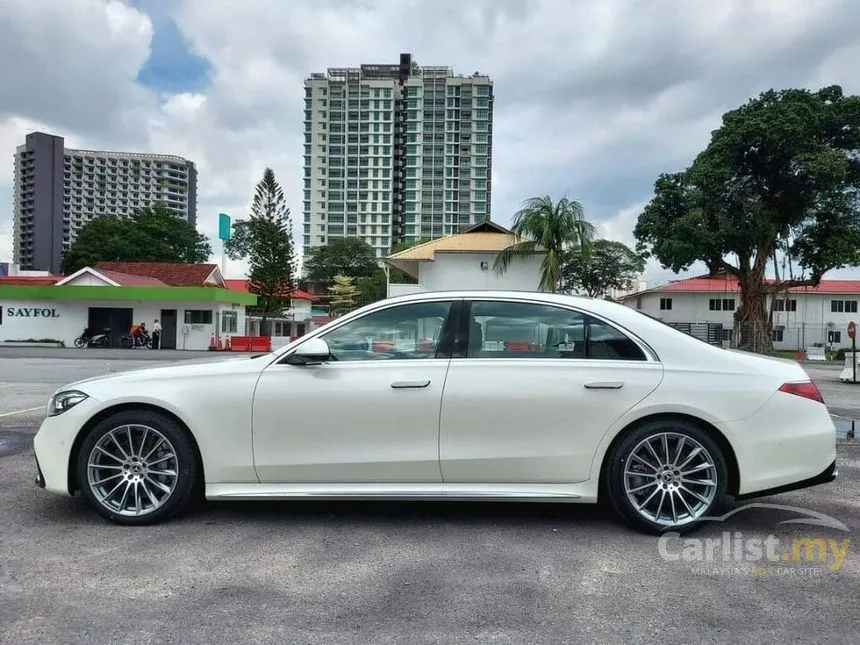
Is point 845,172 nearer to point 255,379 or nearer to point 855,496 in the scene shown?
point 855,496

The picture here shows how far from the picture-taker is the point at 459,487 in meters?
3.98

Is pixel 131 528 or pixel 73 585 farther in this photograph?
pixel 131 528

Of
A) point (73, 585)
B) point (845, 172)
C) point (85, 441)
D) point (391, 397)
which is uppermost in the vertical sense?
point (845, 172)

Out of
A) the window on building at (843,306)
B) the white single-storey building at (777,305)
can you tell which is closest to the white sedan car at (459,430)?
the white single-storey building at (777,305)

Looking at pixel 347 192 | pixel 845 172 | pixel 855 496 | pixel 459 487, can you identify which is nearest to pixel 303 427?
pixel 459 487

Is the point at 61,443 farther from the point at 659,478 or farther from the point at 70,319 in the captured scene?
the point at 70,319

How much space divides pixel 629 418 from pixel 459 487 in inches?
45.7

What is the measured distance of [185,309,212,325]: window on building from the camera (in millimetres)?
37594

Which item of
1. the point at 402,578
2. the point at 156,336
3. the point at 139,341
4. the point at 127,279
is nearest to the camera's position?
the point at 402,578

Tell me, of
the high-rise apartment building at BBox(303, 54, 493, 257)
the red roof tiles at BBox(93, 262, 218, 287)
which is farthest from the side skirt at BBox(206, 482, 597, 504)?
the high-rise apartment building at BBox(303, 54, 493, 257)

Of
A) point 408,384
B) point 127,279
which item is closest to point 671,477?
point 408,384

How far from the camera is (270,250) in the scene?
160 ft

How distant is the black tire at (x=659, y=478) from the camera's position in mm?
3939

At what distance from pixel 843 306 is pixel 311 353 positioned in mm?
63797
